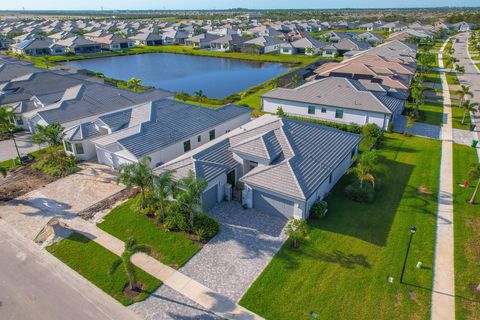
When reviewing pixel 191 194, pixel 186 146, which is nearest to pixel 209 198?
pixel 191 194

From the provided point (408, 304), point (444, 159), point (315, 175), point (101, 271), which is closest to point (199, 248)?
point (101, 271)

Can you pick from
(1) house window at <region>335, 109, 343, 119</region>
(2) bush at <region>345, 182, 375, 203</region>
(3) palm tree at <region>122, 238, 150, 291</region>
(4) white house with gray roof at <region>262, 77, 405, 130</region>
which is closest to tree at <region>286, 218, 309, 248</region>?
(2) bush at <region>345, 182, 375, 203</region>

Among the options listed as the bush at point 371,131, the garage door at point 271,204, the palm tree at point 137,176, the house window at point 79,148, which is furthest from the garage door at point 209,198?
the bush at point 371,131

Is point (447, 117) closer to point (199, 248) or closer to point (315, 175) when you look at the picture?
point (315, 175)

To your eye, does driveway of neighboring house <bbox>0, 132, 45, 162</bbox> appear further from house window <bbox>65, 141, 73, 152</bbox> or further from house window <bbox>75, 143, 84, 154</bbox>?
house window <bbox>75, 143, 84, 154</bbox>

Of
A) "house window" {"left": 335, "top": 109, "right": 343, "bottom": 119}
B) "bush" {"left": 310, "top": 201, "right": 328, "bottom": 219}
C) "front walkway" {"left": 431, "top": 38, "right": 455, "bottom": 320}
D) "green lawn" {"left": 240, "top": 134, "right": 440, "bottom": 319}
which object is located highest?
"house window" {"left": 335, "top": 109, "right": 343, "bottom": 119}

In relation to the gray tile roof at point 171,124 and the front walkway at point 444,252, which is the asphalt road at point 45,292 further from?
the front walkway at point 444,252
